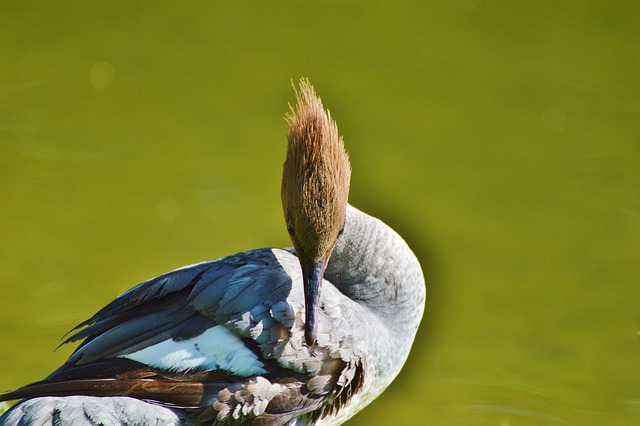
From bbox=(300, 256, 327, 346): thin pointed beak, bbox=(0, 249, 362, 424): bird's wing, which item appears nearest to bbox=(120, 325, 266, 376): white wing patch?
bbox=(0, 249, 362, 424): bird's wing

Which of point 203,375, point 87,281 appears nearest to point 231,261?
point 203,375

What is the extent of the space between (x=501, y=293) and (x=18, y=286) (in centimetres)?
271

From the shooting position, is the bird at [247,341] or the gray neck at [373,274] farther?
the gray neck at [373,274]

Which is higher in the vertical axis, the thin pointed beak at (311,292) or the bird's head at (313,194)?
the bird's head at (313,194)

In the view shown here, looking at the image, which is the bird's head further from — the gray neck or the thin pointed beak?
the gray neck

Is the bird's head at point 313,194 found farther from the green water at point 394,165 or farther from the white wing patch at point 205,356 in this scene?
the green water at point 394,165

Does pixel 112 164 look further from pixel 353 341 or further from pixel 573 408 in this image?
pixel 573 408

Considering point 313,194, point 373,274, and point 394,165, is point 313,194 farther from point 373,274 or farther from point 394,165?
point 394,165

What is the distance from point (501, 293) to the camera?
5254 mm

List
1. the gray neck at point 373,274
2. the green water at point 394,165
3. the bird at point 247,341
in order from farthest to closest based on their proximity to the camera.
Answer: the green water at point 394,165
the gray neck at point 373,274
the bird at point 247,341

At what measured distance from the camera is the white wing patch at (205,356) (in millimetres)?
3666

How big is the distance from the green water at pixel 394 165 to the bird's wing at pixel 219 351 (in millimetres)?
1089

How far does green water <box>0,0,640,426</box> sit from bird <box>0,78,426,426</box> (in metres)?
1.02

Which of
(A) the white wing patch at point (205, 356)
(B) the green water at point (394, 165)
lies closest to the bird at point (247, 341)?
(A) the white wing patch at point (205, 356)
